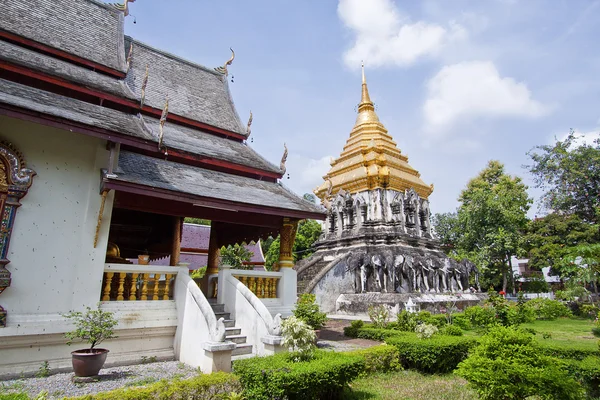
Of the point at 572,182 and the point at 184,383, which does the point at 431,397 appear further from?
the point at 572,182

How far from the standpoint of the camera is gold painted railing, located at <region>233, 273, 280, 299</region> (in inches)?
320

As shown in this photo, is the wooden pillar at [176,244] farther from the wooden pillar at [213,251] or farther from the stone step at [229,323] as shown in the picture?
the wooden pillar at [213,251]

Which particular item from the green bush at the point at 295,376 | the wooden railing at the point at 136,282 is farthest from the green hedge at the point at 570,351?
the wooden railing at the point at 136,282

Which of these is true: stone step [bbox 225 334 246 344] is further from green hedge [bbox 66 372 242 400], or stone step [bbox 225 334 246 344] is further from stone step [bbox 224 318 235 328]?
green hedge [bbox 66 372 242 400]

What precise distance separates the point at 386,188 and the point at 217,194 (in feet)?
47.8

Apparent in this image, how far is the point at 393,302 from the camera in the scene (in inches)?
560

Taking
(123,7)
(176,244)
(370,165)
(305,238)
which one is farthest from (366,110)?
(176,244)

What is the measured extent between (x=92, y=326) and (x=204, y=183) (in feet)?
11.1

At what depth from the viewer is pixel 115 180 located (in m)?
5.85

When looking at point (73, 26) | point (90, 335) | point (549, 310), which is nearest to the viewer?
point (90, 335)

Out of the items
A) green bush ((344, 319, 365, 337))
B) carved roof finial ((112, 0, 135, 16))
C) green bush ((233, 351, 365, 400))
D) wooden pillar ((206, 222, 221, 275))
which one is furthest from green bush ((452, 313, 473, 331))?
carved roof finial ((112, 0, 135, 16))

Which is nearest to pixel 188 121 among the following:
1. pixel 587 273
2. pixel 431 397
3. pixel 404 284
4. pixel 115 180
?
pixel 115 180

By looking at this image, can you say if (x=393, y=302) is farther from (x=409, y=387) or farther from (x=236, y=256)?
(x=236, y=256)

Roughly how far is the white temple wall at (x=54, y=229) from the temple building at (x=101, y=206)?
0.02 metres
